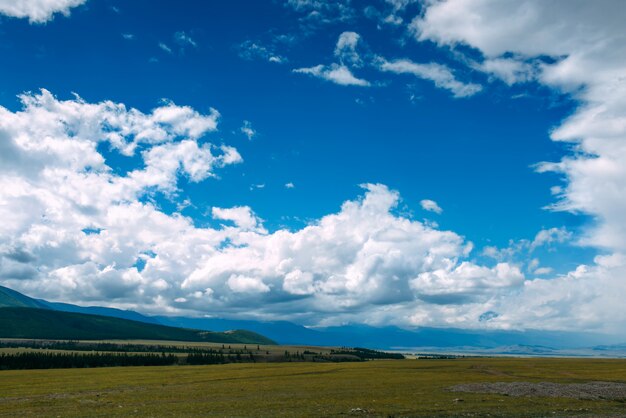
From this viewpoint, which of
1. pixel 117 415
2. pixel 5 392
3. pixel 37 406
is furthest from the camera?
pixel 5 392

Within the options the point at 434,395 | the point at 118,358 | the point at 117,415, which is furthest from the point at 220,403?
the point at 118,358

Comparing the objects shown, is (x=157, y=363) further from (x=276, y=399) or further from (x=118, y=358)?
(x=276, y=399)

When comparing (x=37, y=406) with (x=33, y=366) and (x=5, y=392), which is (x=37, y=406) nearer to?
(x=5, y=392)

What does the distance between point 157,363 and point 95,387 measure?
120 metres

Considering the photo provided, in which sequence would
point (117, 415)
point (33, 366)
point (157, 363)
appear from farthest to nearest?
point (157, 363) → point (33, 366) → point (117, 415)

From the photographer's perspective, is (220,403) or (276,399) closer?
(220,403)

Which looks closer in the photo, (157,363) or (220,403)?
(220,403)

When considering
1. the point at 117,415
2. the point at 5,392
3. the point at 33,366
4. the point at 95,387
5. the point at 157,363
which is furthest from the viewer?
the point at 157,363

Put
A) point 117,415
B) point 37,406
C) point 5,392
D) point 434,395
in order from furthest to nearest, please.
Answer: point 5,392 → point 434,395 → point 37,406 → point 117,415

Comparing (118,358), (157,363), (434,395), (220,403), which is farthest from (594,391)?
(118,358)

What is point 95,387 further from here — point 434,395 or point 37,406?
point 434,395

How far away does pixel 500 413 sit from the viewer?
4612 cm

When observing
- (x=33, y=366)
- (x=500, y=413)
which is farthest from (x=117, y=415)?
(x=33, y=366)

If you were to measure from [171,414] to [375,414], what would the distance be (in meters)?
19.4
